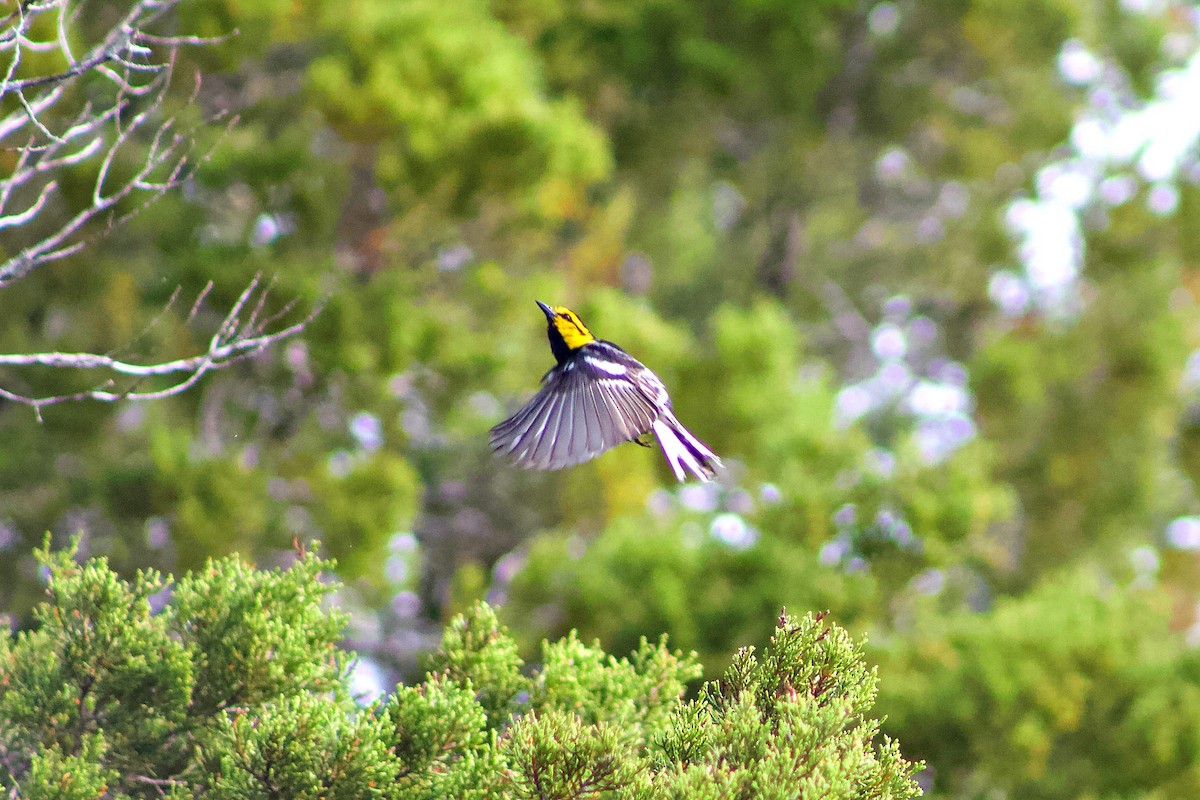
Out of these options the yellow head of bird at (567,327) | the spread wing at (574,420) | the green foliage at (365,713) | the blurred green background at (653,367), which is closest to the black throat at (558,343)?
the yellow head of bird at (567,327)

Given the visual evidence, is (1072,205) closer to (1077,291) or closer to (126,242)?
(1077,291)

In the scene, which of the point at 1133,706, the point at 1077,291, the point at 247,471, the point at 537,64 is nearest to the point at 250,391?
the point at 247,471

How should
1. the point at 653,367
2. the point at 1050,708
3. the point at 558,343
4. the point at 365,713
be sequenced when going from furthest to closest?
the point at 653,367
the point at 1050,708
the point at 558,343
the point at 365,713

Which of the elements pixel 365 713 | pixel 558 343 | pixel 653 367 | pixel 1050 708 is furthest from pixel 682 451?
pixel 653 367

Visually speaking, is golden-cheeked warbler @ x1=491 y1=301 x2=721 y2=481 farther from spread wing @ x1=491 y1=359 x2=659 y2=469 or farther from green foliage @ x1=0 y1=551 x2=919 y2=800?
green foliage @ x1=0 y1=551 x2=919 y2=800

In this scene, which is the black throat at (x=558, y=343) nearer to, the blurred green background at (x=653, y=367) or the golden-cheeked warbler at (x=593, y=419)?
the golden-cheeked warbler at (x=593, y=419)

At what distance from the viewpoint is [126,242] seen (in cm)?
1123

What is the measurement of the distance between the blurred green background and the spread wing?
388 cm

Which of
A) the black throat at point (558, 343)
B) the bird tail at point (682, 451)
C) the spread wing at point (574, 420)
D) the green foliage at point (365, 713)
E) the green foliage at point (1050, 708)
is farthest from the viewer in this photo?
the green foliage at point (1050, 708)

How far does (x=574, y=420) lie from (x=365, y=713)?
1.21 meters

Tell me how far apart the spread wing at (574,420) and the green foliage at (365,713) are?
529 mm

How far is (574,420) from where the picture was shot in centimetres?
470

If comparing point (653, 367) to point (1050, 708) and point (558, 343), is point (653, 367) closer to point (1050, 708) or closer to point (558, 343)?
point (1050, 708)

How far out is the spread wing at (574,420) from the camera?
14.5 ft
